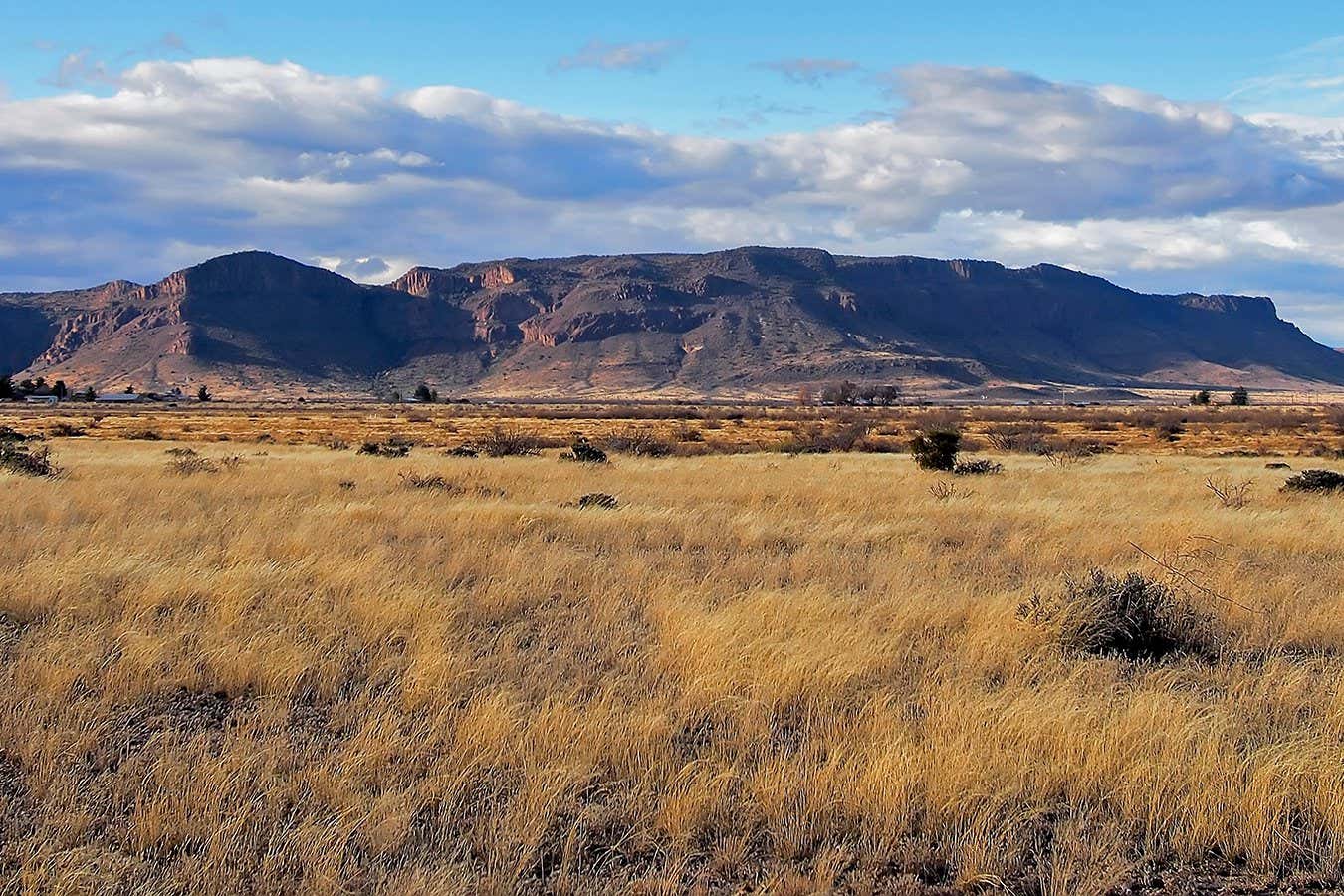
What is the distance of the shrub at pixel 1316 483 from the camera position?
61.7 ft

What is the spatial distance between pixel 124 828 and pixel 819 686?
365cm

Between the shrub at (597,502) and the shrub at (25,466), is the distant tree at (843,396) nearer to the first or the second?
the shrub at (25,466)

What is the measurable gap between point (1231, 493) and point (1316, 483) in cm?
182

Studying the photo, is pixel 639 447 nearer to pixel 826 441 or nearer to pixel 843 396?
pixel 826 441

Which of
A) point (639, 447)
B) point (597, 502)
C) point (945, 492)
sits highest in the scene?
point (945, 492)

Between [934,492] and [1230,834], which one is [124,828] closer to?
[1230,834]

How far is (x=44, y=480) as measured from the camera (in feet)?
56.4

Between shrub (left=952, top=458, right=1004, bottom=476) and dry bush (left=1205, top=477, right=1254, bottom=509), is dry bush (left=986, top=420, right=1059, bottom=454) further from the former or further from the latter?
dry bush (left=1205, top=477, right=1254, bottom=509)

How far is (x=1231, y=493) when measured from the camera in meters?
18.8

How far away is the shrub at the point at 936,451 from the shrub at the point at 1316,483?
7.54 metres

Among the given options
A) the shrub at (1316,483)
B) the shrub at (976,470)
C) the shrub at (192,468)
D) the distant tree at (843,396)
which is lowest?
the shrub at (192,468)

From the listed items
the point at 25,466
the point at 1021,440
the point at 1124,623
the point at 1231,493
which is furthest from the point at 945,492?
the point at 1021,440

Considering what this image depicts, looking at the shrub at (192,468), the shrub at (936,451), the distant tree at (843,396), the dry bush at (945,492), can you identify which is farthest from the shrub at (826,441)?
the distant tree at (843,396)

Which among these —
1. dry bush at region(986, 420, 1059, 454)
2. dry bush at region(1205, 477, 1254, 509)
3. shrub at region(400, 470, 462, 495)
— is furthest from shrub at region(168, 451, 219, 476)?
dry bush at region(986, 420, 1059, 454)
